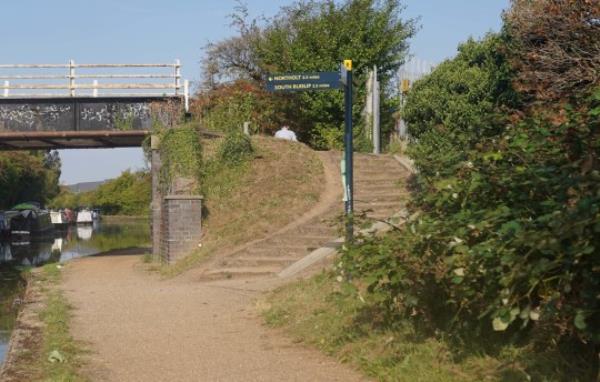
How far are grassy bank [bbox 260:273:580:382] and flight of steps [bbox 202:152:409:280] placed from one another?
8.97ft

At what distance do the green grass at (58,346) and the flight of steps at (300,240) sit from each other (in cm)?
311

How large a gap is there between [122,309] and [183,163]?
328 inches

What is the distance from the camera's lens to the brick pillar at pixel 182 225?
17141 mm

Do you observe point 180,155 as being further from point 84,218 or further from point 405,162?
point 84,218

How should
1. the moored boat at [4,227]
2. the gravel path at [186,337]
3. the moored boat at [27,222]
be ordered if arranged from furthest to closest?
the moored boat at [27,222] → the moored boat at [4,227] → the gravel path at [186,337]

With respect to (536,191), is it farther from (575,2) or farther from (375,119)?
(375,119)

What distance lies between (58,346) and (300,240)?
756 cm

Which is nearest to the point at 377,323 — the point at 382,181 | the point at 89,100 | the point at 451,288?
the point at 451,288

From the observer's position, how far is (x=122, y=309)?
11.2 m

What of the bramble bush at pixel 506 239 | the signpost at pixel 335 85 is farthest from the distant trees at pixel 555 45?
the bramble bush at pixel 506 239

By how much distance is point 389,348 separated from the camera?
7.05 m

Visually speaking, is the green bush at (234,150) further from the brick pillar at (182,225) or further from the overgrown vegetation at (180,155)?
the brick pillar at (182,225)

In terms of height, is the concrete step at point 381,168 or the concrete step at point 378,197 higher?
the concrete step at point 381,168

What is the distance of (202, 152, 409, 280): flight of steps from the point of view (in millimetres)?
14250
